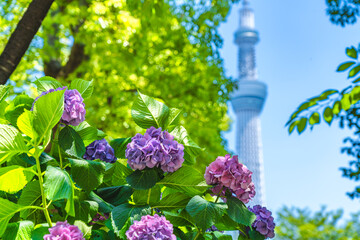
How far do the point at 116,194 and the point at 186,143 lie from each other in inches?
15.6

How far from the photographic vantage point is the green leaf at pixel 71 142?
6.16 ft

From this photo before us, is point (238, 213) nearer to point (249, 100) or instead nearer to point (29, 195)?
point (29, 195)

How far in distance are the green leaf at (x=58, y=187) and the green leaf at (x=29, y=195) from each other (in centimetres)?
25

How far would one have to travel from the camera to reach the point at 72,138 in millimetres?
1906

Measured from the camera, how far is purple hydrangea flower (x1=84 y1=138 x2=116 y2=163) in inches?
86.7

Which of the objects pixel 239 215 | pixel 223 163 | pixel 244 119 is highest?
pixel 244 119

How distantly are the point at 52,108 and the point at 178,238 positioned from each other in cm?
77

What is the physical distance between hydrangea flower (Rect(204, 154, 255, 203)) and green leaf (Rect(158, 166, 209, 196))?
0.03 meters

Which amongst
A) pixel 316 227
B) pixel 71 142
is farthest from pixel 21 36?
pixel 316 227

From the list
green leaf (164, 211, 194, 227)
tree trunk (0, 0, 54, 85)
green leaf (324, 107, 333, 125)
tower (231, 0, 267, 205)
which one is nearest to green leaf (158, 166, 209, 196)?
green leaf (164, 211, 194, 227)

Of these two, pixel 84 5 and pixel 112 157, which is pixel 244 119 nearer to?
pixel 84 5

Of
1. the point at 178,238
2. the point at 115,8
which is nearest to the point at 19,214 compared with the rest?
the point at 178,238

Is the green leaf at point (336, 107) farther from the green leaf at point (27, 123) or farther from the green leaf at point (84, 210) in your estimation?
the green leaf at point (27, 123)

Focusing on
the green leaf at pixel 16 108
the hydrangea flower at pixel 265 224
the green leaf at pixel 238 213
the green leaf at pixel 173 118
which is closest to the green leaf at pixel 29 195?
the green leaf at pixel 16 108
